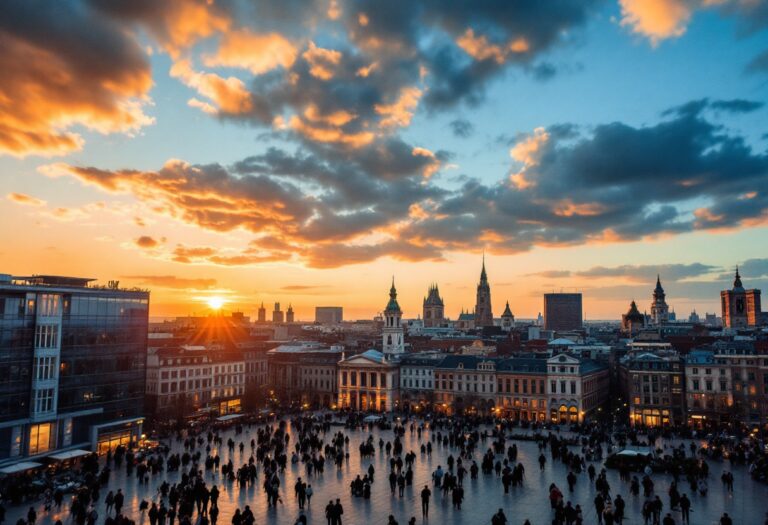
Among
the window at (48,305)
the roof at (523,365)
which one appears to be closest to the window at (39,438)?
the window at (48,305)

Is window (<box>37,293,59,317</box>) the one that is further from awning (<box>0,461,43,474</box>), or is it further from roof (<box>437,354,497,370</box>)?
roof (<box>437,354,497,370</box>)

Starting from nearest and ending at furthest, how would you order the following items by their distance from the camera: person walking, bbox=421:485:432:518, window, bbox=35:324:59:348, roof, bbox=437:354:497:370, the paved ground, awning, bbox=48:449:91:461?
1. person walking, bbox=421:485:432:518
2. the paved ground
3. awning, bbox=48:449:91:461
4. window, bbox=35:324:59:348
5. roof, bbox=437:354:497:370

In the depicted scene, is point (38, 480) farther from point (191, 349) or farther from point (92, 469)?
point (191, 349)

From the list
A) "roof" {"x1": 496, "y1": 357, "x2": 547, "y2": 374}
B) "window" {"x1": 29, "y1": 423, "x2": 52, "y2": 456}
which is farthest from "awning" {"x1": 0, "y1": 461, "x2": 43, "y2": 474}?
"roof" {"x1": 496, "y1": 357, "x2": 547, "y2": 374}

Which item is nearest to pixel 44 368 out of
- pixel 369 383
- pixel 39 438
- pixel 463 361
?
pixel 39 438

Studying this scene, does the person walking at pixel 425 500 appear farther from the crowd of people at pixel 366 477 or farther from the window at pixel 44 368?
the window at pixel 44 368

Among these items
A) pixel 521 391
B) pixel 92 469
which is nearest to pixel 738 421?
pixel 521 391
